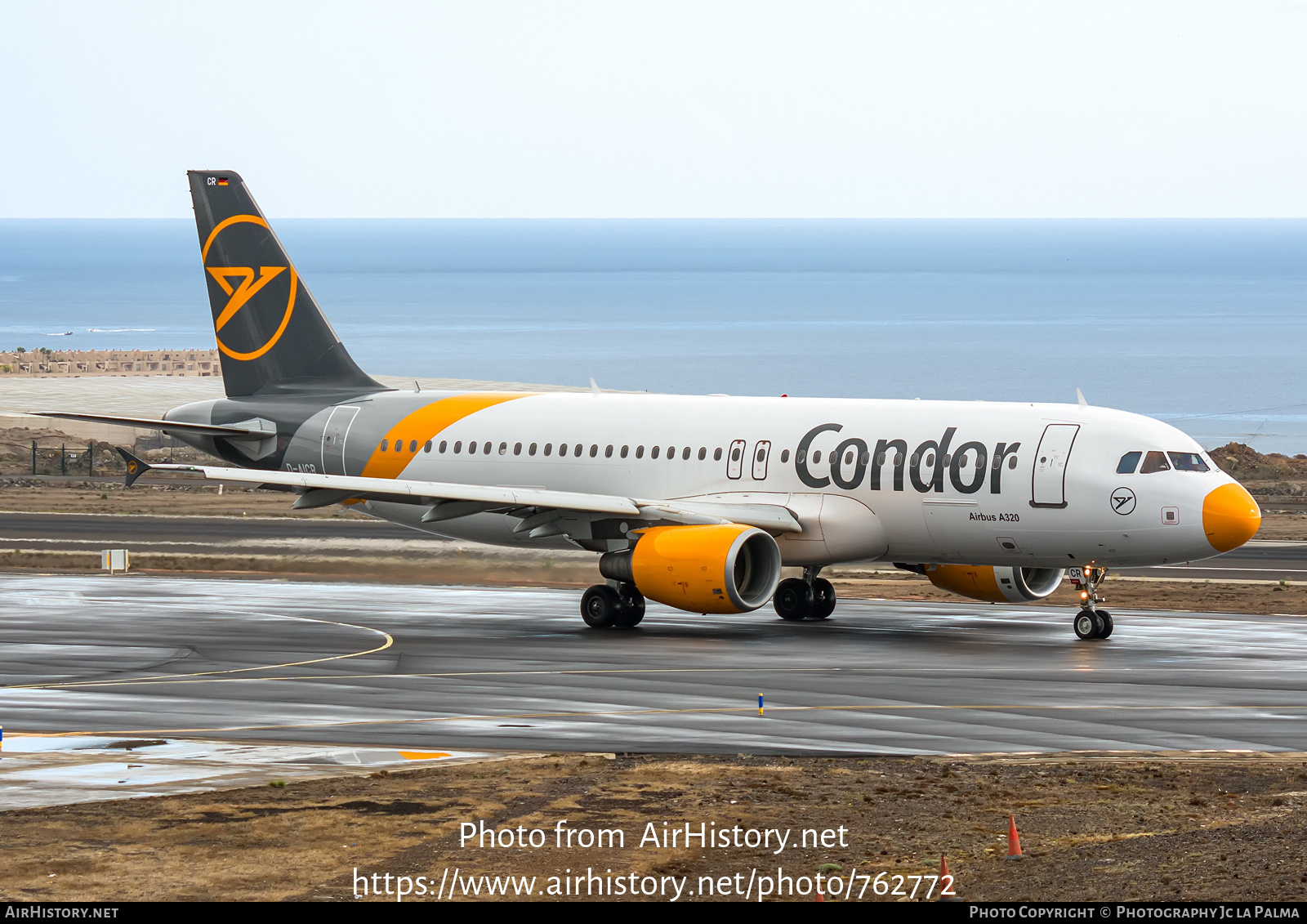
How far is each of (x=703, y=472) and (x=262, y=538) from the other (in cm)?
2216

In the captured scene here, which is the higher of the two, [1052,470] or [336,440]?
[336,440]

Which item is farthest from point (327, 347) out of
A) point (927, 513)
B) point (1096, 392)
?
point (1096, 392)

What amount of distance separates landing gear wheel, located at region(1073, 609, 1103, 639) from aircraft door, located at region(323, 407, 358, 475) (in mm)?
18604

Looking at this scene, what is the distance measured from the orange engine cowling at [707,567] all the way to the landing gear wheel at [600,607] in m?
1.70

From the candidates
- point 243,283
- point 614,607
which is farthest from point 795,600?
point 243,283

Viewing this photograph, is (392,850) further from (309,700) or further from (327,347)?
(327,347)

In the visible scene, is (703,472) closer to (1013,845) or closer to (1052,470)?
(1052,470)

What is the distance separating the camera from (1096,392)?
16288 cm

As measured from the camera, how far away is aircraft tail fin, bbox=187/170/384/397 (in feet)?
153

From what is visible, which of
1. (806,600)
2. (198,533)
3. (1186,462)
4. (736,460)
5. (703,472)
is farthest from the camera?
(198,533)

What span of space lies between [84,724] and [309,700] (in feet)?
12.0

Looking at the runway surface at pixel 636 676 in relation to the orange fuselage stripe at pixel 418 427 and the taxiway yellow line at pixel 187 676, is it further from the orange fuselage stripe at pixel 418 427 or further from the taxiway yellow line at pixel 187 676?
the orange fuselage stripe at pixel 418 427

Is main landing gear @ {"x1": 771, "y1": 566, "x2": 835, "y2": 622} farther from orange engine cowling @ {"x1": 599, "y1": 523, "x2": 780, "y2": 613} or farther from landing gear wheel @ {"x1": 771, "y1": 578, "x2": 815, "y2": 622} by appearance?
orange engine cowling @ {"x1": 599, "y1": 523, "x2": 780, "y2": 613}

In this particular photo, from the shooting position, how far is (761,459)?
39031mm
